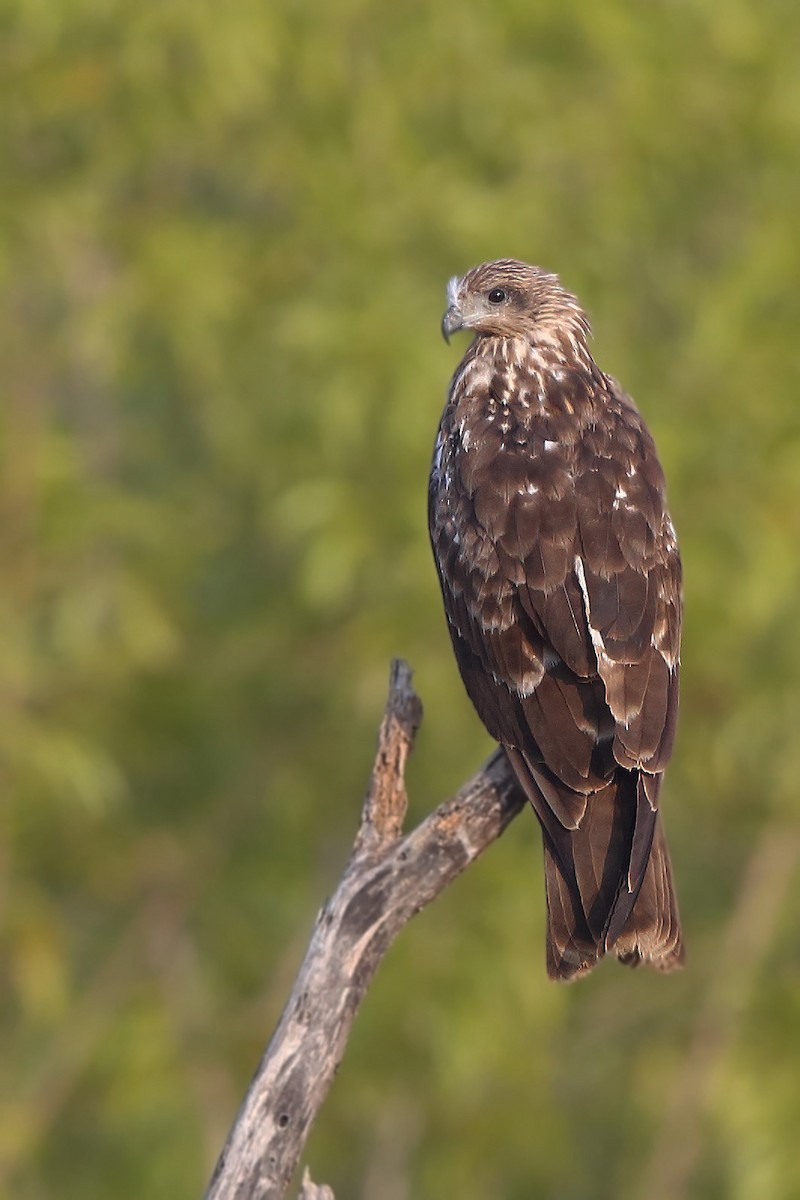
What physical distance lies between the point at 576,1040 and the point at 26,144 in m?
4.66

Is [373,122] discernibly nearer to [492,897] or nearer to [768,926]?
[492,897]

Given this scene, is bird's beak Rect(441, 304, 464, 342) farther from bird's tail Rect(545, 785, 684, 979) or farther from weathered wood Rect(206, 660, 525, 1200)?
bird's tail Rect(545, 785, 684, 979)

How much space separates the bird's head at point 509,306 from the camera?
5.21 metres

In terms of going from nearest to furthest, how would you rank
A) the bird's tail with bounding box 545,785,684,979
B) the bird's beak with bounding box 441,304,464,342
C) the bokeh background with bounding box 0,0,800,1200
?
1. the bird's tail with bounding box 545,785,684,979
2. the bird's beak with bounding box 441,304,464,342
3. the bokeh background with bounding box 0,0,800,1200

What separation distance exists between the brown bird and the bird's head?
1.46 feet

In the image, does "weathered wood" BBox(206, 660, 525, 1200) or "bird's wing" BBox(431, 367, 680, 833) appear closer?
"weathered wood" BBox(206, 660, 525, 1200)

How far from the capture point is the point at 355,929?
401 cm

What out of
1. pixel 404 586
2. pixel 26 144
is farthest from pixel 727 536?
pixel 26 144

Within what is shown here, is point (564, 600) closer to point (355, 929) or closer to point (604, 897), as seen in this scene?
point (604, 897)

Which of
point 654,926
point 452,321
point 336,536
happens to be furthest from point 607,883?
point 336,536

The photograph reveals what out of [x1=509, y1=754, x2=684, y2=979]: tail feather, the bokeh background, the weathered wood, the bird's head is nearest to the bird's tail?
[x1=509, y1=754, x2=684, y2=979]: tail feather

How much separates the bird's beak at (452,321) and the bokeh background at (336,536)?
200cm

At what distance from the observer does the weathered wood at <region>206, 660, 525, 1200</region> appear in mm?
3766

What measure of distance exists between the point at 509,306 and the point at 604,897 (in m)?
1.78
